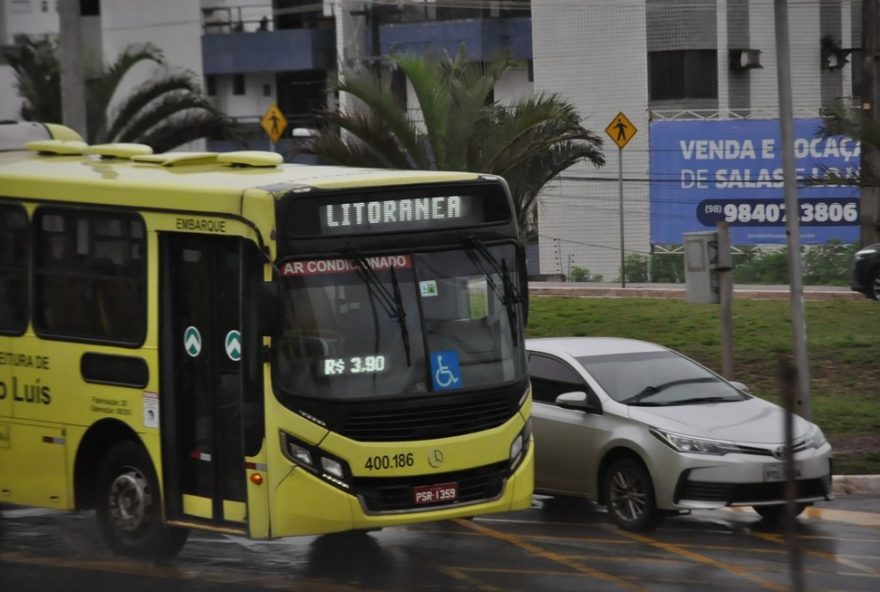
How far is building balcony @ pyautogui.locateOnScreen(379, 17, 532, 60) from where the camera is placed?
4312cm

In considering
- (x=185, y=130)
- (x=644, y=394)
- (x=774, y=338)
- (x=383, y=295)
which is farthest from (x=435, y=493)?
(x=185, y=130)

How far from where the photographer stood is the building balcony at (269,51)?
49.2 meters

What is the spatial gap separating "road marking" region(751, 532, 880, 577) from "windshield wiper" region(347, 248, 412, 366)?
3.49 metres

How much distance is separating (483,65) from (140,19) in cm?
3049

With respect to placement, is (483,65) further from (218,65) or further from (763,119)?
(218,65)

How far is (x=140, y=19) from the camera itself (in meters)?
51.1

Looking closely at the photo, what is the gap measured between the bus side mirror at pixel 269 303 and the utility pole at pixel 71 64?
9.59 meters

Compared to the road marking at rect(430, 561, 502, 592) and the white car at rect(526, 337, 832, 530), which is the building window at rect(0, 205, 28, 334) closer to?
the road marking at rect(430, 561, 502, 592)

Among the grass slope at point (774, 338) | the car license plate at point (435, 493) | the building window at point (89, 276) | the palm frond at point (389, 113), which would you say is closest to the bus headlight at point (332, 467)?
the car license plate at point (435, 493)

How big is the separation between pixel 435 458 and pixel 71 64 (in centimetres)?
1051

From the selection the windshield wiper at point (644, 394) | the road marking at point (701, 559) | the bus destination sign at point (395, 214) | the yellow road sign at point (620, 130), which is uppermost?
the yellow road sign at point (620, 130)

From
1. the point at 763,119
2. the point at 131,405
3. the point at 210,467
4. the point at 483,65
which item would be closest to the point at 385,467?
the point at 210,467

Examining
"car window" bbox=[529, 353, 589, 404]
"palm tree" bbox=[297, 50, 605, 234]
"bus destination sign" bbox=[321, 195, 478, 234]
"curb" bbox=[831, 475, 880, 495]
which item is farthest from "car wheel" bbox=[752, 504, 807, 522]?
"palm tree" bbox=[297, 50, 605, 234]

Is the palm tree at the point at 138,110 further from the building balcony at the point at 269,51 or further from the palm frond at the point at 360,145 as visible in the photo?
the building balcony at the point at 269,51
